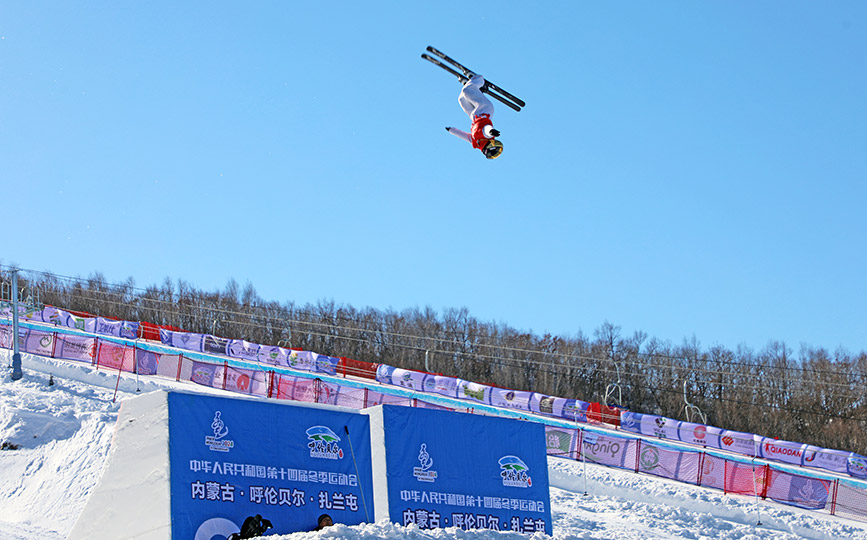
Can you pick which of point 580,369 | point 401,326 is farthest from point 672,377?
point 401,326

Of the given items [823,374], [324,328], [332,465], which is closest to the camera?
[332,465]

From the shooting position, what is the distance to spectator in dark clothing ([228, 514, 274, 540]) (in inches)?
421

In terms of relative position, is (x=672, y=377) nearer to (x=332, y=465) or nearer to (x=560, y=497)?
(x=560, y=497)

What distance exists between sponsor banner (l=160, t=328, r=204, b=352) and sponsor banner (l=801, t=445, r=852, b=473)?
106 ft

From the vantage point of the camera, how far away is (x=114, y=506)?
10.9 m

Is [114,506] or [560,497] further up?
[114,506]

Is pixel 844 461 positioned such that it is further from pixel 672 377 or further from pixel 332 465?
pixel 672 377

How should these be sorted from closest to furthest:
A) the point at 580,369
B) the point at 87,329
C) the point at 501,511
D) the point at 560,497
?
the point at 501,511 → the point at 560,497 → the point at 87,329 → the point at 580,369

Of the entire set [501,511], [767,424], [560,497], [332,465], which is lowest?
[767,424]

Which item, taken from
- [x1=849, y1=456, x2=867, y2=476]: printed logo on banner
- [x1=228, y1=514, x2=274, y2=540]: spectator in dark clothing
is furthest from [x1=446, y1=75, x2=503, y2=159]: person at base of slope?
[x1=849, y1=456, x2=867, y2=476]: printed logo on banner

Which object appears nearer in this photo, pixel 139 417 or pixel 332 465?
pixel 139 417

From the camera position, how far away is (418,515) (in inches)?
498

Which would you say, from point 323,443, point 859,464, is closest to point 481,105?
point 323,443

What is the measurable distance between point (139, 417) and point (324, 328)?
248ft
